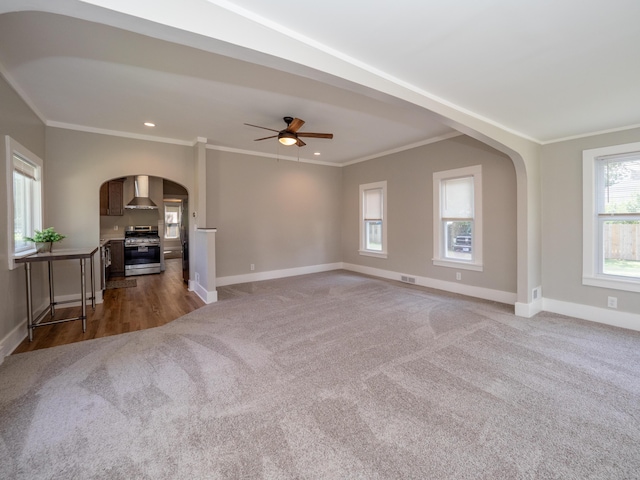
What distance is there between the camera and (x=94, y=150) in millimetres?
4414

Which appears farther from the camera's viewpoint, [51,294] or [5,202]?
[51,294]

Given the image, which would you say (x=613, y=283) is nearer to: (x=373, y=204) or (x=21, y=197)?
(x=373, y=204)

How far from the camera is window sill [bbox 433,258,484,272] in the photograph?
465 cm

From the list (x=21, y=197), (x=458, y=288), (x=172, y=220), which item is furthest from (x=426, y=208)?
(x=172, y=220)

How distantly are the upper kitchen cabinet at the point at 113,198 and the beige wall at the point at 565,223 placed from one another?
839 cm

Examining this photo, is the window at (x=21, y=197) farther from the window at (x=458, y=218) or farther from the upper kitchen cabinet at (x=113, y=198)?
the window at (x=458, y=218)

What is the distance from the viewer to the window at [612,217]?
3422 mm

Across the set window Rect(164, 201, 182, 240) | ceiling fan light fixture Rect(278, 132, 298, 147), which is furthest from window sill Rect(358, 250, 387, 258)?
window Rect(164, 201, 182, 240)

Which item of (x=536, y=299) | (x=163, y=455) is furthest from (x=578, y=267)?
(x=163, y=455)

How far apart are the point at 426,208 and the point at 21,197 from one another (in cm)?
595

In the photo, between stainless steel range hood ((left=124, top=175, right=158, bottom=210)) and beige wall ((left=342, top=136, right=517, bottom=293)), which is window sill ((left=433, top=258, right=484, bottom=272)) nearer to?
beige wall ((left=342, top=136, right=517, bottom=293))

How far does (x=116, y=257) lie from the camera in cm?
655

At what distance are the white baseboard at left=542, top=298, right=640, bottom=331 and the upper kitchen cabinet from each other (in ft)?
28.3

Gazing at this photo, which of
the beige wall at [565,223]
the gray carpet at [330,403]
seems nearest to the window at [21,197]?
the gray carpet at [330,403]
